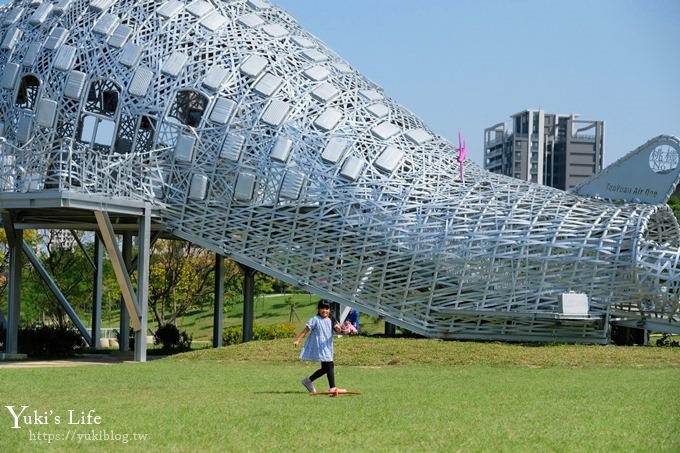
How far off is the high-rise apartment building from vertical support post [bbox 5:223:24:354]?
406 ft

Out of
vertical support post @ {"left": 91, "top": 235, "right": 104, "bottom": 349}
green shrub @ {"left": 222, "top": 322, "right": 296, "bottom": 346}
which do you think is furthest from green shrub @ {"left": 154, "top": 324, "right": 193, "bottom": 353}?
vertical support post @ {"left": 91, "top": 235, "right": 104, "bottom": 349}

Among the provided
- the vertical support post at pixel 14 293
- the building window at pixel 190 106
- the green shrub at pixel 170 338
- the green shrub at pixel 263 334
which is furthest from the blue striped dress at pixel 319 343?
the green shrub at pixel 170 338

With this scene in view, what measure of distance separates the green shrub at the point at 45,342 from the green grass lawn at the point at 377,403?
6.88 meters

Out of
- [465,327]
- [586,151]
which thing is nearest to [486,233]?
[465,327]

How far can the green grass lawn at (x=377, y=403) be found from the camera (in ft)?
39.5

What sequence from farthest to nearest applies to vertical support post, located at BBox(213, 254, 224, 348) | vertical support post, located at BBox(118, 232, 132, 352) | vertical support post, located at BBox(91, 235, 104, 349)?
vertical support post, located at BBox(91, 235, 104, 349), vertical support post, located at BBox(118, 232, 132, 352), vertical support post, located at BBox(213, 254, 224, 348)

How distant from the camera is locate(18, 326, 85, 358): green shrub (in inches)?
1305

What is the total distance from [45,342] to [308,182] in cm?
976

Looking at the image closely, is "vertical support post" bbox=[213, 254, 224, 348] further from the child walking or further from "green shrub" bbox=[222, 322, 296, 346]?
the child walking

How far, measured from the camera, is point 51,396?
17.9m

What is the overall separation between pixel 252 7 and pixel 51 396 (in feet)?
71.0

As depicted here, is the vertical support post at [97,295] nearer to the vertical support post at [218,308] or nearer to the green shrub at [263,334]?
the green shrub at [263,334]

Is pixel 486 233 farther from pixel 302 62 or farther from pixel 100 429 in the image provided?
pixel 100 429

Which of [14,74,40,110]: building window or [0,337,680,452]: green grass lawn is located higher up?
[14,74,40,110]: building window
